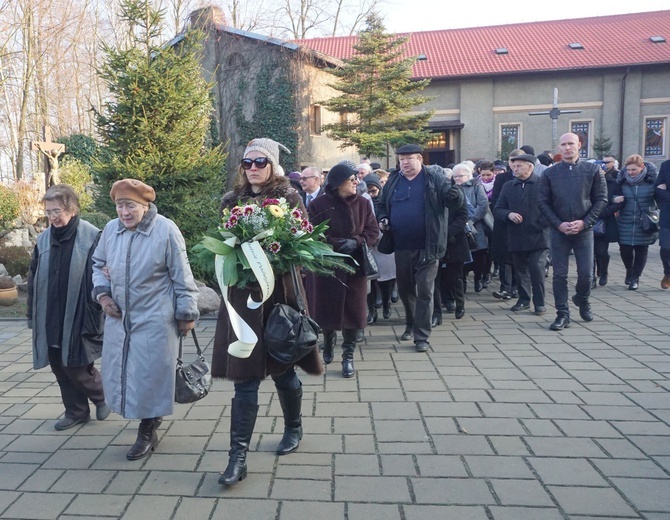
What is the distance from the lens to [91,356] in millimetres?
4598

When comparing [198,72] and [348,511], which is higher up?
[198,72]

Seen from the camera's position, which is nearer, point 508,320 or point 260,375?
point 260,375

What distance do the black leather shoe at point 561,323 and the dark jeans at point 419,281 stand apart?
164 centimetres

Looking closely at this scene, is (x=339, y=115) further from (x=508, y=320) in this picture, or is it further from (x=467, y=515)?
(x=467, y=515)

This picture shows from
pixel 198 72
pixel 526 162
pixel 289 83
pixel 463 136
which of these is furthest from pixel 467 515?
pixel 463 136

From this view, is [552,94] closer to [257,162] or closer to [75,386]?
[257,162]

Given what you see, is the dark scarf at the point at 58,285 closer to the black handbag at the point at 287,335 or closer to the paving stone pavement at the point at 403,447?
the paving stone pavement at the point at 403,447

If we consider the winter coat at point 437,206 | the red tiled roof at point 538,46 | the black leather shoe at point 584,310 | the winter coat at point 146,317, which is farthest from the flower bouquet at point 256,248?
the red tiled roof at point 538,46

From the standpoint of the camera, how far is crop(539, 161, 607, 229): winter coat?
7.25m

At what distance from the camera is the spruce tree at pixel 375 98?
79.4ft

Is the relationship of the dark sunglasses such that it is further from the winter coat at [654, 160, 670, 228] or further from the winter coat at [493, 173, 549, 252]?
the winter coat at [654, 160, 670, 228]

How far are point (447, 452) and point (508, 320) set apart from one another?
4143 millimetres

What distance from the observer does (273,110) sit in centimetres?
2412

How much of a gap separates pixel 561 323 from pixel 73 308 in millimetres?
5213
